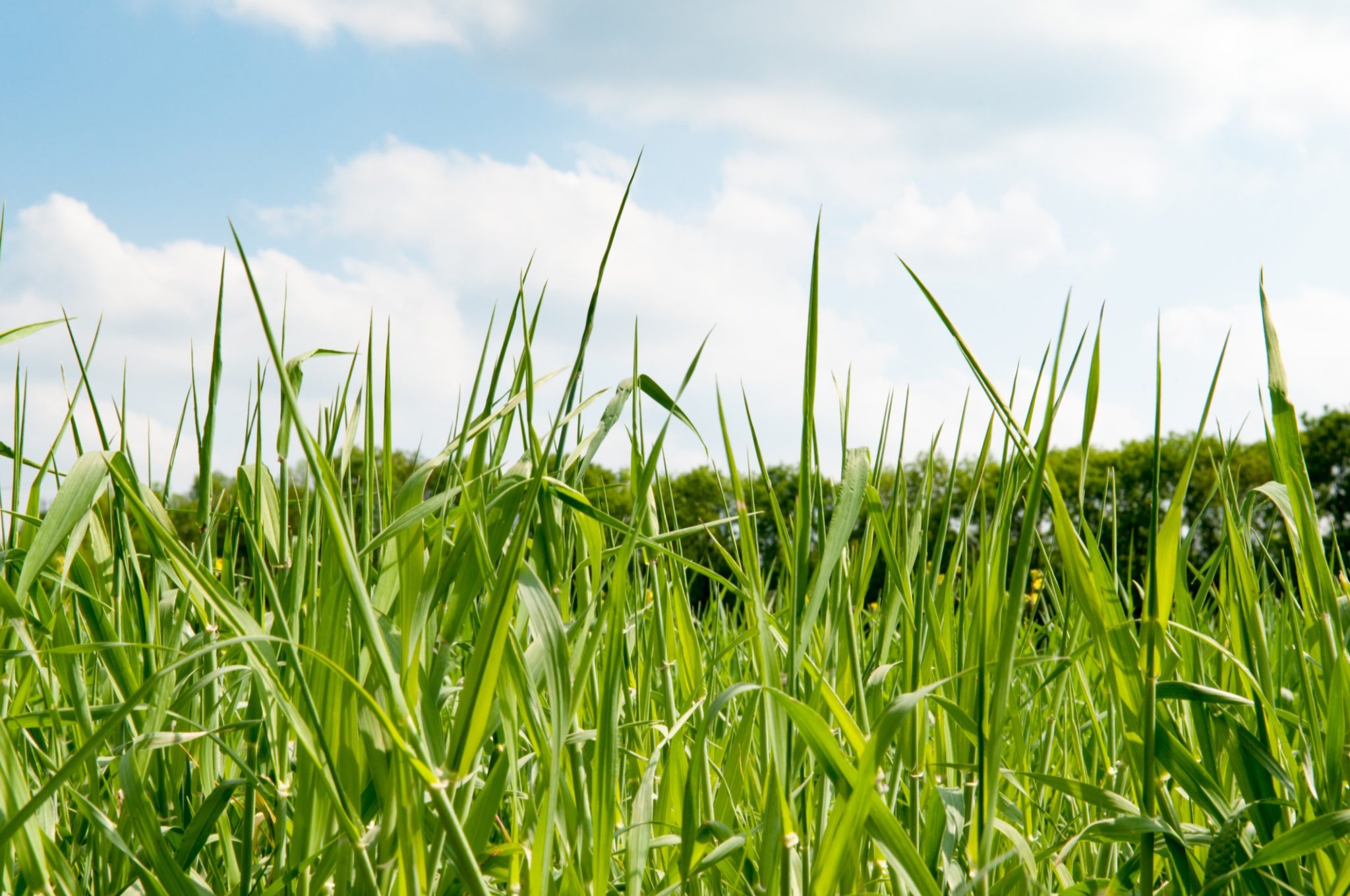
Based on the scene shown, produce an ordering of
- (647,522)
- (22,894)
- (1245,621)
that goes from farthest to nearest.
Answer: (647,522) → (1245,621) → (22,894)

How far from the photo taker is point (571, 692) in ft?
2.35

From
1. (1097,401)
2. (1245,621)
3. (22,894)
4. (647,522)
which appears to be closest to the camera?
(1097,401)

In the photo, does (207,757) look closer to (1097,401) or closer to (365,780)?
(365,780)

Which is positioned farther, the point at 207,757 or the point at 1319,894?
the point at 207,757

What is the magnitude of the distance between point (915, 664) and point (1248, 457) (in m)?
20.0

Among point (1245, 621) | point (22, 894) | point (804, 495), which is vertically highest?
point (804, 495)

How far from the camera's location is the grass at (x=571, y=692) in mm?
665

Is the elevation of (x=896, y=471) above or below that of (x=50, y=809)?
above

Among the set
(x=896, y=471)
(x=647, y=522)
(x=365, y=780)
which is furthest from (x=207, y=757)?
(x=896, y=471)

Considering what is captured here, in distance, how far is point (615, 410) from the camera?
2.87ft

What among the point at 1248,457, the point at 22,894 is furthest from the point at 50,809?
the point at 1248,457

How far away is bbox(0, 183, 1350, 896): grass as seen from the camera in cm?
66

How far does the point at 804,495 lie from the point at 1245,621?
0.54 metres

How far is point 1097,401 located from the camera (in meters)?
0.70
